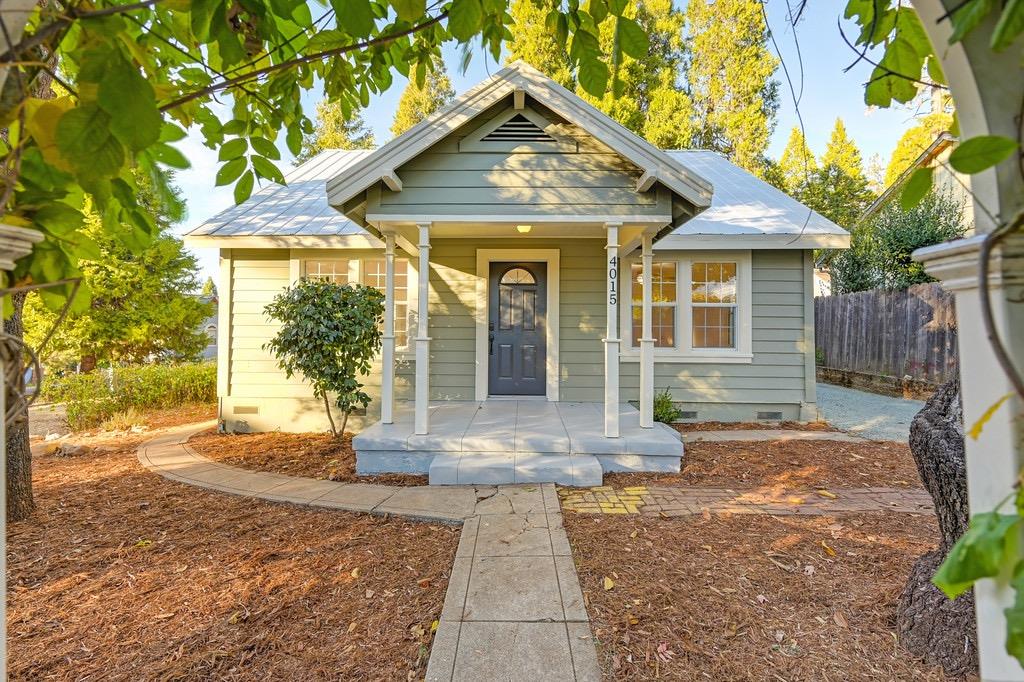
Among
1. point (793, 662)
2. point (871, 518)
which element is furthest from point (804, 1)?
point (871, 518)

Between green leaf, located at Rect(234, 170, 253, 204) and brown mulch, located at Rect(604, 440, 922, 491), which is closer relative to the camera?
green leaf, located at Rect(234, 170, 253, 204)

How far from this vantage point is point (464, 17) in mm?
1358

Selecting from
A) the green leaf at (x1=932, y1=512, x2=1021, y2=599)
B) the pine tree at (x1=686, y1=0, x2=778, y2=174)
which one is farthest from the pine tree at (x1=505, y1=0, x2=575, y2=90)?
the green leaf at (x1=932, y1=512, x2=1021, y2=599)

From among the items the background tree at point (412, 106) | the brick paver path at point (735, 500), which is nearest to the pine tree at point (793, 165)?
the background tree at point (412, 106)

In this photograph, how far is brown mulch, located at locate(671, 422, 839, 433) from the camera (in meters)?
6.82

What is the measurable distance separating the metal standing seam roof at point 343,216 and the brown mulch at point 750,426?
2.85 metres

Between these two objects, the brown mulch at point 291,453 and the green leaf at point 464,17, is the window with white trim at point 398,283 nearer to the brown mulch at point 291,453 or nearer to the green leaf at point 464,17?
the brown mulch at point 291,453

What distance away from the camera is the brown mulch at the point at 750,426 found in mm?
6816

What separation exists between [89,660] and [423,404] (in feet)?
10.1

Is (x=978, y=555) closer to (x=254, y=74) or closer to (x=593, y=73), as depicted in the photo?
(x=593, y=73)

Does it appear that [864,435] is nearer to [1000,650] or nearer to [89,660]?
[1000,650]

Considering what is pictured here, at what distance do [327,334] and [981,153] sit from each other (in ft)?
18.9

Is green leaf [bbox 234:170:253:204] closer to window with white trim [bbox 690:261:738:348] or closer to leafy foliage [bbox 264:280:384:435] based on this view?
leafy foliage [bbox 264:280:384:435]

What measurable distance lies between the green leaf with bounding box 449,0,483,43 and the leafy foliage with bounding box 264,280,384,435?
4.78m
